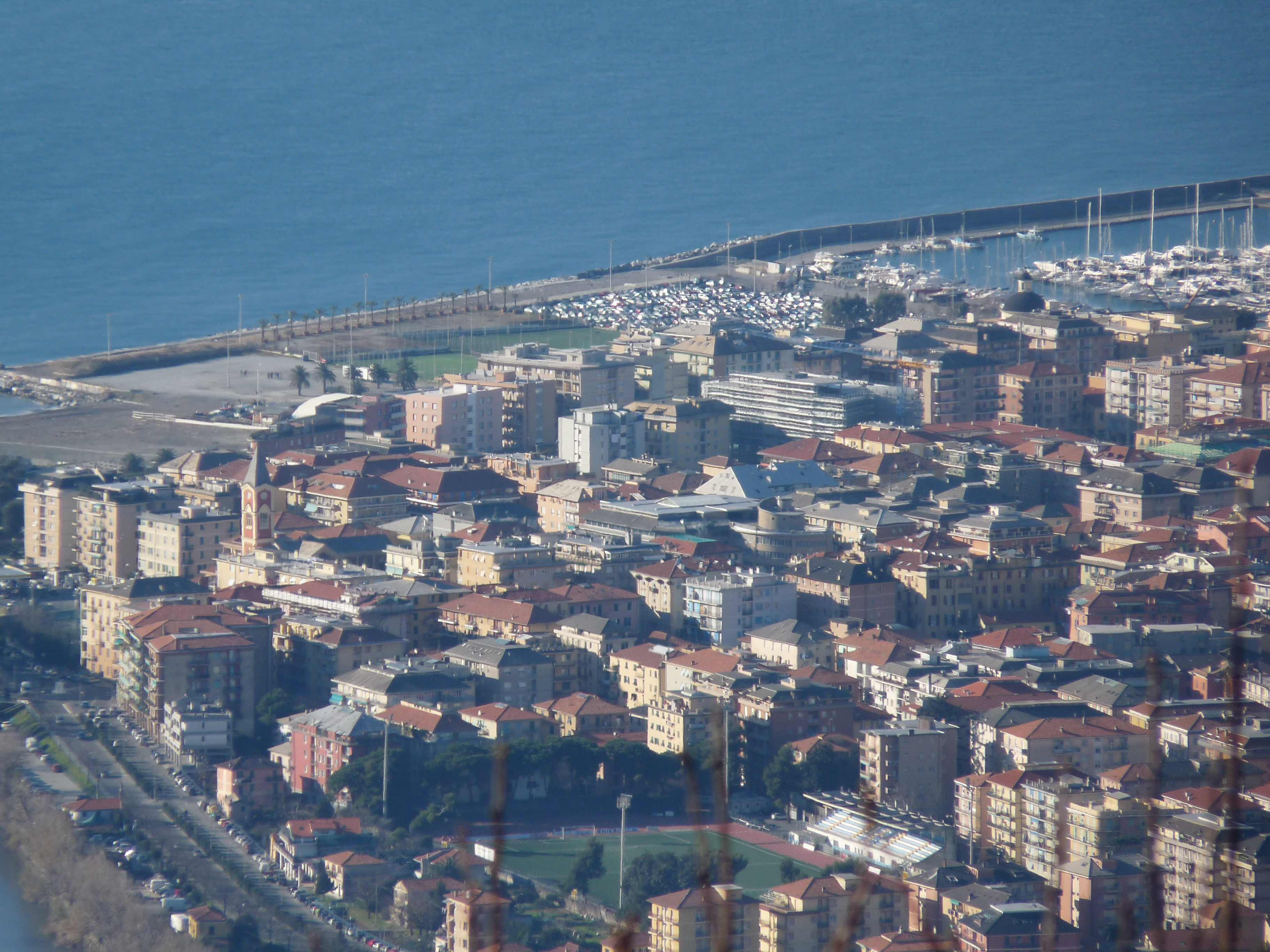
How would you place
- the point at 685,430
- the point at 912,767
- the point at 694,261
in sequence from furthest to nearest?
the point at 694,261 → the point at 685,430 → the point at 912,767

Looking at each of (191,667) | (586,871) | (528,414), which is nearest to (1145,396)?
(528,414)

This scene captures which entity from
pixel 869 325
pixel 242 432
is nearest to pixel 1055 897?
pixel 242 432

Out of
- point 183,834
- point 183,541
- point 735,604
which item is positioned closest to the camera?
point 183,834

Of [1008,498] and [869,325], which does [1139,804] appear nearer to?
[1008,498]

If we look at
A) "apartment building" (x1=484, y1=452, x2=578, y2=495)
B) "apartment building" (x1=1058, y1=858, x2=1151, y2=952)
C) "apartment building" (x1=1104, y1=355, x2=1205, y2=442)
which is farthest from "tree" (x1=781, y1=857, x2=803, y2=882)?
"apartment building" (x1=1104, y1=355, x2=1205, y2=442)

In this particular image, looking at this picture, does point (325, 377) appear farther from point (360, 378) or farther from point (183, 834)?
point (183, 834)

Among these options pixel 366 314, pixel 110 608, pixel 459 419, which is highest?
pixel 366 314
